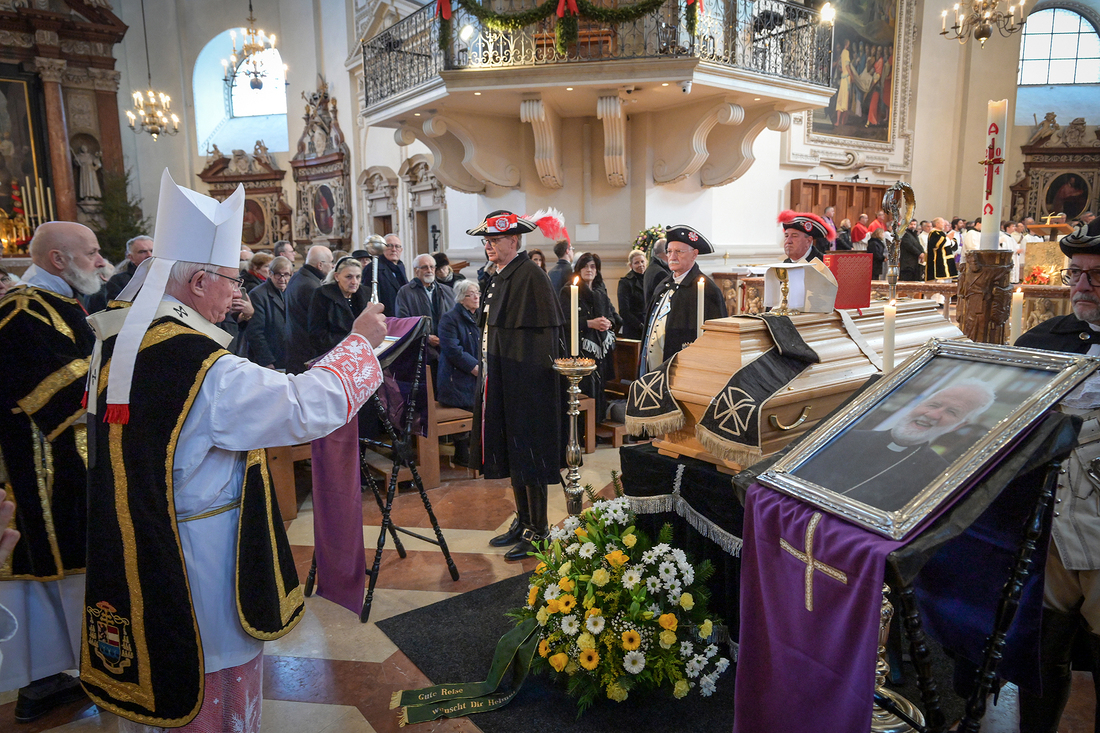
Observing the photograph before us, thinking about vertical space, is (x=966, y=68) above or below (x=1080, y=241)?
above

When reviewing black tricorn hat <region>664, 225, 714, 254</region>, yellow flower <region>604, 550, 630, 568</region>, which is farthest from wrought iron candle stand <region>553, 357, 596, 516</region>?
black tricorn hat <region>664, 225, 714, 254</region>

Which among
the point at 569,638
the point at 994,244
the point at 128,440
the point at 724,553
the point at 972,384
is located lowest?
the point at 569,638

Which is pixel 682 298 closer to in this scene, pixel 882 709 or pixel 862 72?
pixel 882 709

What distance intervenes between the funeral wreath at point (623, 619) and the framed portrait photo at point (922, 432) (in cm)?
84

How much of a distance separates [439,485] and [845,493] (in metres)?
3.71

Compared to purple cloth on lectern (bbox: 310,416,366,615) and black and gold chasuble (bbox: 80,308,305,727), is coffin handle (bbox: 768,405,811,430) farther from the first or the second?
purple cloth on lectern (bbox: 310,416,366,615)

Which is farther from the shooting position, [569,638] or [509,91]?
[509,91]

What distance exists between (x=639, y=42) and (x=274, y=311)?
5094 mm

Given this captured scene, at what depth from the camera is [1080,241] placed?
171 centimetres

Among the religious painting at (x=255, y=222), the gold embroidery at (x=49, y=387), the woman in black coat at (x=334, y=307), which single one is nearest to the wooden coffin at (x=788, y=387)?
the gold embroidery at (x=49, y=387)

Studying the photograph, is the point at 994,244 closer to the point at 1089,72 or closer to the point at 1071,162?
the point at 1071,162

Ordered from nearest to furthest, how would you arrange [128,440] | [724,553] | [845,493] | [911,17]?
[845,493] → [128,440] → [724,553] → [911,17]

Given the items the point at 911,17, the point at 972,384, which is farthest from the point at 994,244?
the point at 911,17

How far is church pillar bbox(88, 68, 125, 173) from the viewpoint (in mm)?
13961
